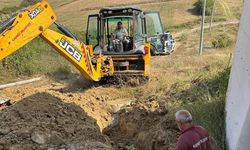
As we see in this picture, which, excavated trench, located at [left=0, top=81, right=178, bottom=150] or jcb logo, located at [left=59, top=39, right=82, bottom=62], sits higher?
jcb logo, located at [left=59, top=39, right=82, bottom=62]

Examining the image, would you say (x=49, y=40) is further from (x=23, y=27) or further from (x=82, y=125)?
(x=82, y=125)

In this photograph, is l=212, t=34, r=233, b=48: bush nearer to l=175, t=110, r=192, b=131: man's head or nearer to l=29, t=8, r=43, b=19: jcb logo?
l=29, t=8, r=43, b=19: jcb logo

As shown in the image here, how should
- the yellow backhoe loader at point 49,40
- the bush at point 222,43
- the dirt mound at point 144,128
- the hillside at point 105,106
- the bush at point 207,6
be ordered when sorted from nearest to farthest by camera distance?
the dirt mound at point 144,128
the hillside at point 105,106
the yellow backhoe loader at point 49,40
the bush at point 222,43
the bush at point 207,6

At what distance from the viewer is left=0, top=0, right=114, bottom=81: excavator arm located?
873 centimetres

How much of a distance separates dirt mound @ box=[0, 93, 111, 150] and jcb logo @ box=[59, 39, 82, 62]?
4.69ft

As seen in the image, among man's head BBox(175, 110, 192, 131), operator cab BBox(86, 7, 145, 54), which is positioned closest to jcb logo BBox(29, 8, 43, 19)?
operator cab BBox(86, 7, 145, 54)

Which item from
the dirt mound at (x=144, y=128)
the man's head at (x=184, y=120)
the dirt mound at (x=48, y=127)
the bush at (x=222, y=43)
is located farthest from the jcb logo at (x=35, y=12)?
the bush at (x=222, y=43)

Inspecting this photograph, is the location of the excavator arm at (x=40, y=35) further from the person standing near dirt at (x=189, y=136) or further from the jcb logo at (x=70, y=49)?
the person standing near dirt at (x=189, y=136)

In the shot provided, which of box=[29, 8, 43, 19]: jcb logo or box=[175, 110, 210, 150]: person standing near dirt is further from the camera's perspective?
box=[29, 8, 43, 19]: jcb logo

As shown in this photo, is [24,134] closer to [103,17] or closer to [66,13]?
[103,17]

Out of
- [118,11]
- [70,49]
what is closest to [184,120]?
[70,49]

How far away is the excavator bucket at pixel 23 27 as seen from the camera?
28.3 ft

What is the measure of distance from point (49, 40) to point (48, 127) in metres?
2.81

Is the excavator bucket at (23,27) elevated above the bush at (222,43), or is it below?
above
